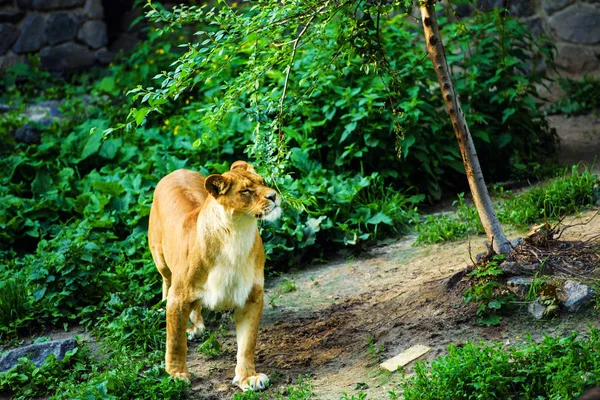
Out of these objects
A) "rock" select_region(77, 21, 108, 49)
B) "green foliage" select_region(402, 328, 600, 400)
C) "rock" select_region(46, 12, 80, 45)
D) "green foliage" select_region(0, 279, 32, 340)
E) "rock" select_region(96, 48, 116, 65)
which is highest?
"rock" select_region(46, 12, 80, 45)

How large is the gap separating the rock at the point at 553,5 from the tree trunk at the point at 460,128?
6.27 metres

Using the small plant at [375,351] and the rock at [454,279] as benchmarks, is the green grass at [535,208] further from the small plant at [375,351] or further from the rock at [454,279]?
the small plant at [375,351]

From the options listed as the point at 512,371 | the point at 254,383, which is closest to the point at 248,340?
the point at 254,383

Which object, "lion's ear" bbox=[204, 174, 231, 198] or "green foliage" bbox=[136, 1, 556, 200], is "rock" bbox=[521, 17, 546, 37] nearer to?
"green foliage" bbox=[136, 1, 556, 200]

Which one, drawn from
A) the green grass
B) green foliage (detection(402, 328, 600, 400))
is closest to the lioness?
green foliage (detection(402, 328, 600, 400))

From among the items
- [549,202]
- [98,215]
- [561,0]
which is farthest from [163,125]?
[561,0]

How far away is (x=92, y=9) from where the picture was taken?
11.8 meters

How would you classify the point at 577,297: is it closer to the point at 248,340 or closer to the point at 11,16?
the point at 248,340

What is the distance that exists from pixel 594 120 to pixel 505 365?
640cm

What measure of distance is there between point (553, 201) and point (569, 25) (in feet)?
16.2

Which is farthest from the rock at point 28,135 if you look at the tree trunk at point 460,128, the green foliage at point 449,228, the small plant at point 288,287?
the tree trunk at point 460,128

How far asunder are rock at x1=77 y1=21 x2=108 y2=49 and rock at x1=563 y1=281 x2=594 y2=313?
8815mm

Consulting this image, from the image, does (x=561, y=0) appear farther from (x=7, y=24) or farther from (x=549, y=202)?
(x=7, y=24)

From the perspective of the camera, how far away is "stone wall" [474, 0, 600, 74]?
10.8 m
